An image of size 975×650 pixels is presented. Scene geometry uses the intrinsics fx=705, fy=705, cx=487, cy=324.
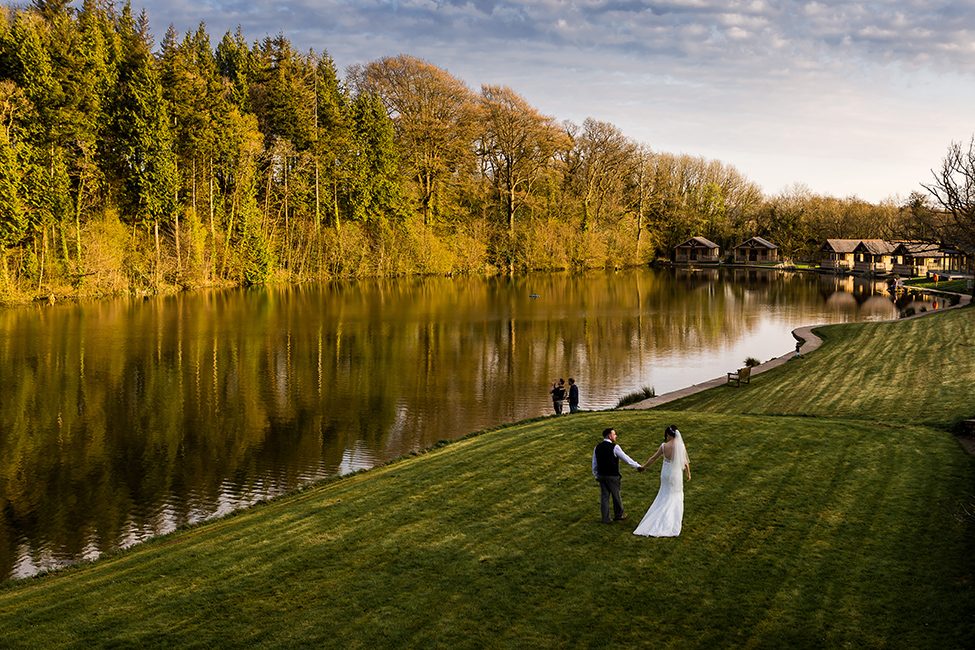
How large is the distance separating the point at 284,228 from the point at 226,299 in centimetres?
2200

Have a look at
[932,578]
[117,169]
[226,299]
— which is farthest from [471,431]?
[117,169]

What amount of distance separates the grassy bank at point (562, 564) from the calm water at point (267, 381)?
12.9 ft

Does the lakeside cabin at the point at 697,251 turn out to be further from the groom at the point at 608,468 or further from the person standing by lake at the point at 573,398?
the groom at the point at 608,468

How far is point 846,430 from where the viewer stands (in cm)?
1730

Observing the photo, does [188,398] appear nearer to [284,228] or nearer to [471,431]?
[471,431]

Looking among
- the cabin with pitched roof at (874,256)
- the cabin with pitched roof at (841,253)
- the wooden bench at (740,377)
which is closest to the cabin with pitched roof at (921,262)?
the cabin with pitched roof at (874,256)

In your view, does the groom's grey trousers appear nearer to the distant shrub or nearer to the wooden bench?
the distant shrub

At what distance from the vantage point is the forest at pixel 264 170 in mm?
54719

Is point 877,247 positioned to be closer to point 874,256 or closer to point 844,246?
point 874,256

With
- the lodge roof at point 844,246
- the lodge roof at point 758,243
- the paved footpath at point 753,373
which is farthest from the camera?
the lodge roof at point 758,243

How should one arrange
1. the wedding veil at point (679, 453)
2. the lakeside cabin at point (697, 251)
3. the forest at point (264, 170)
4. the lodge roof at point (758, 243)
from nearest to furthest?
1. the wedding veil at point (679, 453)
2. the forest at point (264, 170)
3. the lodge roof at point (758, 243)
4. the lakeside cabin at point (697, 251)

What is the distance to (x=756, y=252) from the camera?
135375 mm

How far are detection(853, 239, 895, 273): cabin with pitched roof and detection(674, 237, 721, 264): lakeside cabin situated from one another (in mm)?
25995

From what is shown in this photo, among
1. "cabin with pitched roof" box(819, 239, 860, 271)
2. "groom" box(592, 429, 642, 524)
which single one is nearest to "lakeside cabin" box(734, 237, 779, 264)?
"cabin with pitched roof" box(819, 239, 860, 271)
